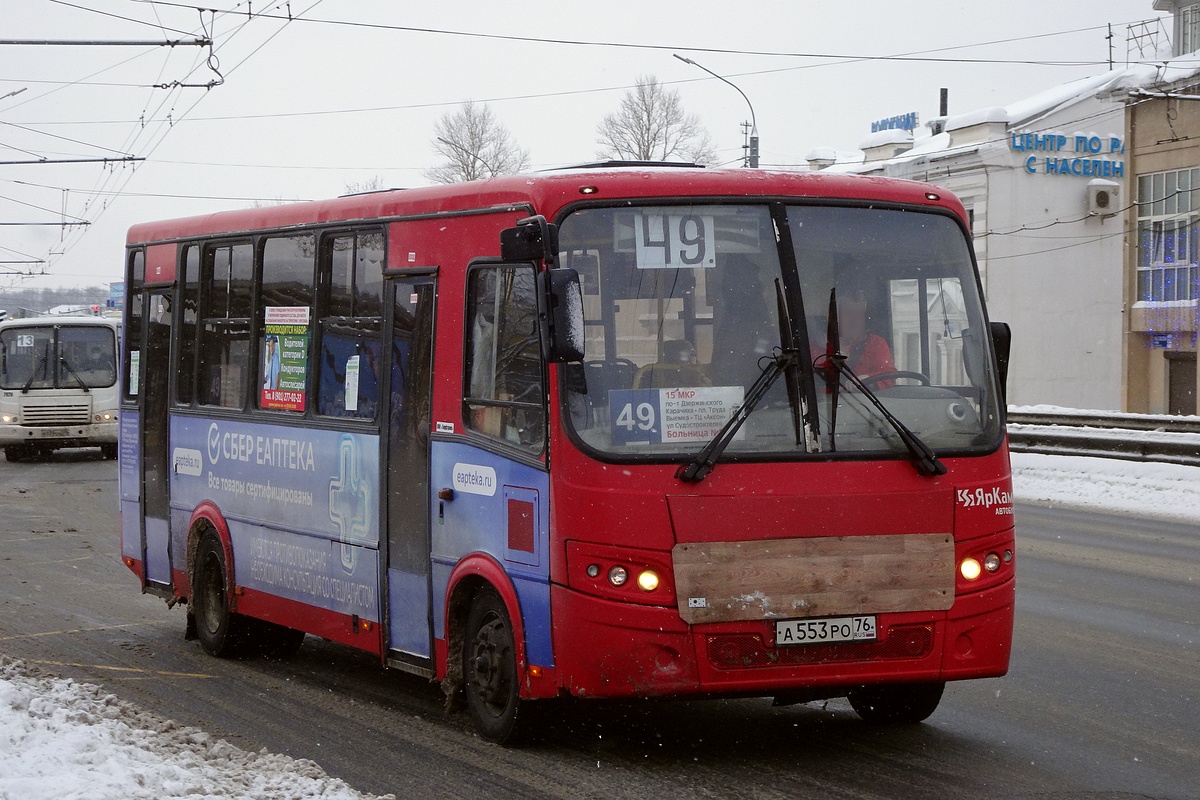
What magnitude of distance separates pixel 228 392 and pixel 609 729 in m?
4.03

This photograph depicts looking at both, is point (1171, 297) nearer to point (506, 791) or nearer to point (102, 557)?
point (102, 557)

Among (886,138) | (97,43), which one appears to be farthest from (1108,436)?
(886,138)

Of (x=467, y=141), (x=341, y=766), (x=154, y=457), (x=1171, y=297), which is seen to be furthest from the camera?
(x=467, y=141)

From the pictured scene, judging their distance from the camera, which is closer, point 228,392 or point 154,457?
point 228,392

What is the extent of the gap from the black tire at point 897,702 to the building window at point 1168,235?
38146mm

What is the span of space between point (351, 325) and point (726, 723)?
291 cm

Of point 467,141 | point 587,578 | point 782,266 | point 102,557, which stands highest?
point 467,141

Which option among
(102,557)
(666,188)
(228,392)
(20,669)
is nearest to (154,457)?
(228,392)

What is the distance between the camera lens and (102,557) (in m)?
15.5

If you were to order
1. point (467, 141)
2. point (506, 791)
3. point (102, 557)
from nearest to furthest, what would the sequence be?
point (506, 791) → point (102, 557) → point (467, 141)

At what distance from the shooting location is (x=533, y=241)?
22.2 feet

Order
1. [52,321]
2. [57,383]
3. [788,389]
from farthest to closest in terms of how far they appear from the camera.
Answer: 1. [52,321]
2. [57,383]
3. [788,389]

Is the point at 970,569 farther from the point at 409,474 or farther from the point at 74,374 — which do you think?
the point at 74,374

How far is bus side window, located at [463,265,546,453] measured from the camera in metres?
6.95
